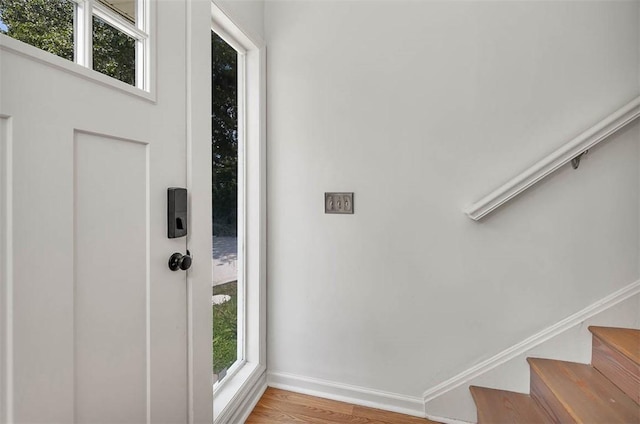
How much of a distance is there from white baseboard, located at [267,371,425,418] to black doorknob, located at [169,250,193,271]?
103 centimetres

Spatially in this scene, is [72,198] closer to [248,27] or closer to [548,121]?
[248,27]

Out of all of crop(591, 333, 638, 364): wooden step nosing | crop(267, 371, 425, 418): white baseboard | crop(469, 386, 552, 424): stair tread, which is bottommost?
crop(267, 371, 425, 418): white baseboard

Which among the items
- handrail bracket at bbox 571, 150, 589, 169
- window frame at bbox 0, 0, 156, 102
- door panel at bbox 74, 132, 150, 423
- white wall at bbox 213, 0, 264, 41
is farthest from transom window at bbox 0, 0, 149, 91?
handrail bracket at bbox 571, 150, 589, 169

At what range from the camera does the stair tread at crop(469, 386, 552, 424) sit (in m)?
1.23

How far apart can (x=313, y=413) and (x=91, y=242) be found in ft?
4.29

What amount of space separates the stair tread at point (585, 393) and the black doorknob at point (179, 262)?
1394mm

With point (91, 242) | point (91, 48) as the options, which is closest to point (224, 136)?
point (91, 48)

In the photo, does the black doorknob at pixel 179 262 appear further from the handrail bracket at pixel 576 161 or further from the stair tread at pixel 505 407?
the handrail bracket at pixel 576 161

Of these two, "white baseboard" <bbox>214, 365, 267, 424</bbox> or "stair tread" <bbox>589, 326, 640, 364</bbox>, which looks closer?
"stair tread" <bbox>589, 326, 640, 364</bbox>

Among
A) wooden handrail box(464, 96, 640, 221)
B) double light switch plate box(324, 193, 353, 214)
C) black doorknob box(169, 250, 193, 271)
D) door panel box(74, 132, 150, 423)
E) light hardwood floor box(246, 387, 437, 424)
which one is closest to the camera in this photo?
door panel box(74, 132, 150, 423)

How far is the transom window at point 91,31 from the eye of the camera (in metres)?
0.63

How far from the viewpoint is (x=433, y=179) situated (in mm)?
1458

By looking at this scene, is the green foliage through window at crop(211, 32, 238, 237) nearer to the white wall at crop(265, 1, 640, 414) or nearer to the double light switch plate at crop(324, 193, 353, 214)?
the white wall at crop(265, 1, 640, 414)

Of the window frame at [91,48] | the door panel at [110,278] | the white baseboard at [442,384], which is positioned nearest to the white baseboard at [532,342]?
the white baseboard at [442,384]
